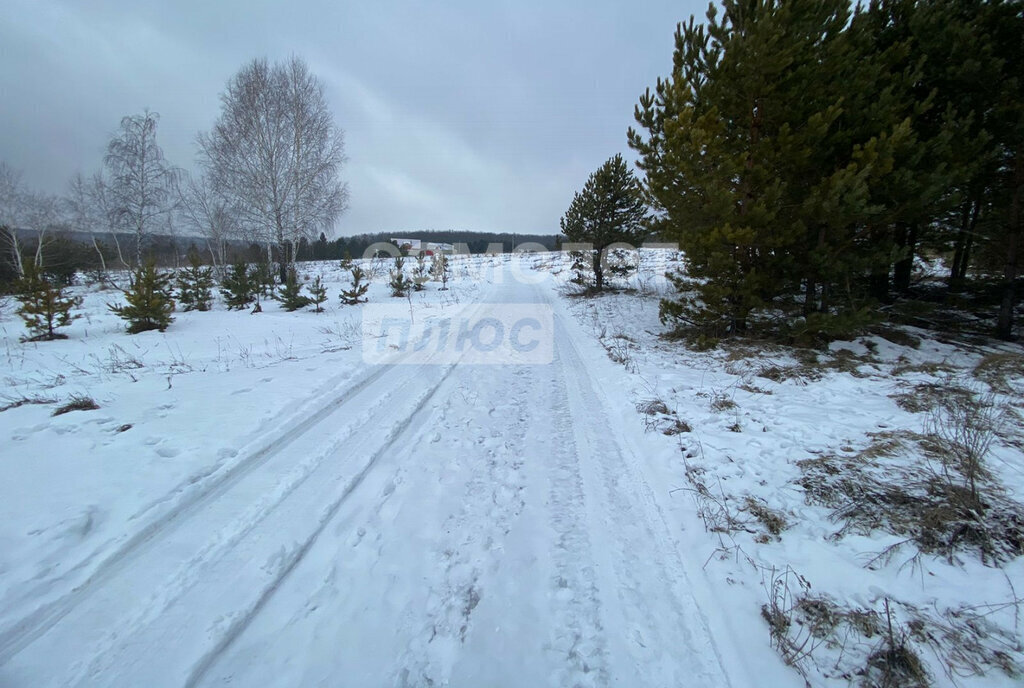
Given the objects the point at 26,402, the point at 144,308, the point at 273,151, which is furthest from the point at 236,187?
the point at 26,402

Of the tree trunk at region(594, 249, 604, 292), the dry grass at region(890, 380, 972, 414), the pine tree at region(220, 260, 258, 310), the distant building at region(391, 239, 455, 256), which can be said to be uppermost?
the distant building at region(391, 239, 455, 256)

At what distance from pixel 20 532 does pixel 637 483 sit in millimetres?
4395

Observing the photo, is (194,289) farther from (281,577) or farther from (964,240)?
(964,240)

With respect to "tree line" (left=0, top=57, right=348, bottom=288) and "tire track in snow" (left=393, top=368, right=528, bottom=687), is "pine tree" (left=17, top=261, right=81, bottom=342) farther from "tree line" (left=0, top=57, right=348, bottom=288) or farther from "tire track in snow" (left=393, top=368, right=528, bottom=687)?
"tire track in snow" (left=393, top=368, right=528, bottom=687)

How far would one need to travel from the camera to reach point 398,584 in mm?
2223

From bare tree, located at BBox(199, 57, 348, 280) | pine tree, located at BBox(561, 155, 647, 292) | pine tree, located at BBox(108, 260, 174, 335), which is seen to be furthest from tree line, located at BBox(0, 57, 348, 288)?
pine tree, located at BBox(561, 155, 647, 292)

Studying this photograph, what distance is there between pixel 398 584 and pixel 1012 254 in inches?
489

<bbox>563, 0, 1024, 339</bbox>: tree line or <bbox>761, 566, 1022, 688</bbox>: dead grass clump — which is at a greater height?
<bbox>563, 0, 1024, 339</bbox>: tree line

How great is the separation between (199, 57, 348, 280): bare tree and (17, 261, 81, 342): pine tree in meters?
7.83

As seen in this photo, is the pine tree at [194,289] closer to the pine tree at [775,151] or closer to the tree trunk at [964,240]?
the pine tree at [775,151]

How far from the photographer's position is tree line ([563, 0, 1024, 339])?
592 cm

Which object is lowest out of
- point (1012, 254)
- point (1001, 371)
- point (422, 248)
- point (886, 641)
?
point (886, 641)

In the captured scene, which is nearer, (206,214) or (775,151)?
(775,151)

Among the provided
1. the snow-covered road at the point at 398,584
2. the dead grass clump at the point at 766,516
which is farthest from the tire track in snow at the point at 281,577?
the dead grass clump at the point at 766,516
